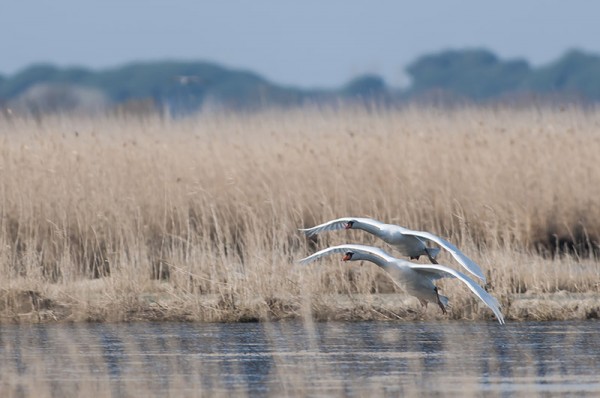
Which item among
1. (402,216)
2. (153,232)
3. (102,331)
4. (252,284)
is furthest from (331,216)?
(102,331)

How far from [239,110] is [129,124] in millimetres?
1570

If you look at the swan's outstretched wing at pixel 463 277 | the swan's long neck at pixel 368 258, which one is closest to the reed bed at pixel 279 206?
the swan's long neck at pixel 368 258

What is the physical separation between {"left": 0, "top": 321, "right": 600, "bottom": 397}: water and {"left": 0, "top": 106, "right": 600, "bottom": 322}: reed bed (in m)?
0.38

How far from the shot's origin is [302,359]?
975 centimetres

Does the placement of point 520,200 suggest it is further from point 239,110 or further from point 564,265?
point 239,110

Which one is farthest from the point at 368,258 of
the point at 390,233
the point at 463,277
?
the point at 463,277

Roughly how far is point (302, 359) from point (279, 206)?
19.6ft

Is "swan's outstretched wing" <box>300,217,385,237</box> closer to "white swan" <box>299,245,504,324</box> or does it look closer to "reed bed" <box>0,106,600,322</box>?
"white swan" <box>299,245,504,324</box>

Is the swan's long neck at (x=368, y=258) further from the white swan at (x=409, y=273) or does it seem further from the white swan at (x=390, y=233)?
the white swan at (x=390, y=233)

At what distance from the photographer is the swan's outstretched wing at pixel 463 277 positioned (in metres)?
9.87

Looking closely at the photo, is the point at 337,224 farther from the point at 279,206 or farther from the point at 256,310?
the point at 279,206

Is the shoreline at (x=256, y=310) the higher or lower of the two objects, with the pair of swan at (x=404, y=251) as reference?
lower

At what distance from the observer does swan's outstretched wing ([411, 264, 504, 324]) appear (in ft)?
32.4

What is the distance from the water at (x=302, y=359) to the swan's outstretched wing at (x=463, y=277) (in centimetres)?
33
